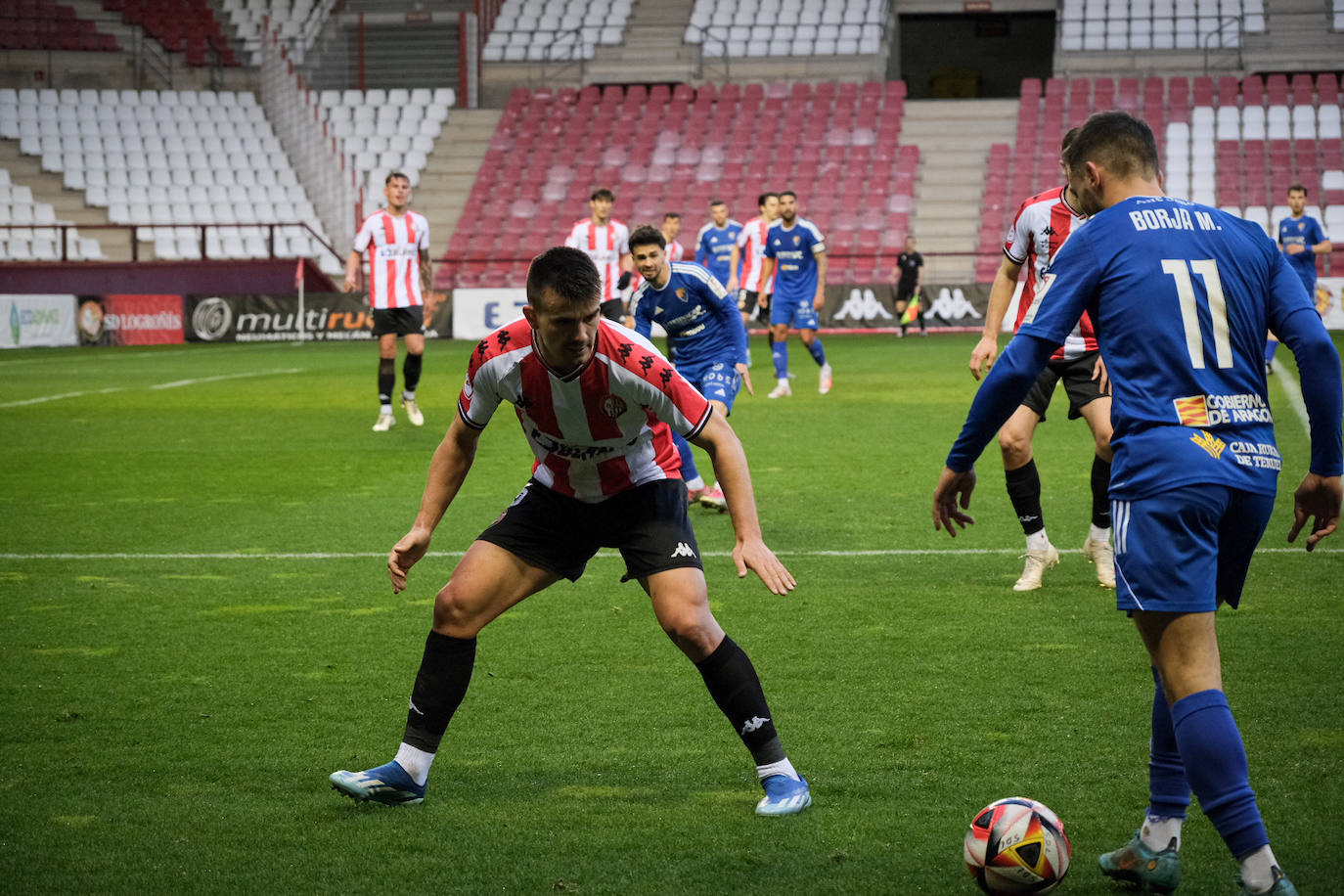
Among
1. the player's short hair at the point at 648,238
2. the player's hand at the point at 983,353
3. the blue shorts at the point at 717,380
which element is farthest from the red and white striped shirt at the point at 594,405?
the blue shorts at the point at 717,380

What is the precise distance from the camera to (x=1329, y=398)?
3.24 metres

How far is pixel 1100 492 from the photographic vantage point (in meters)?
6.94

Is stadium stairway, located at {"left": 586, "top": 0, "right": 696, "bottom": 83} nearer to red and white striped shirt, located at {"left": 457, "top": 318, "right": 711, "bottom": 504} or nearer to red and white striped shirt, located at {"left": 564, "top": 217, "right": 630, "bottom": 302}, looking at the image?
red and white striped shirt, located at {"left": 564, "top": 217, "right": 630, "bottom": 302}

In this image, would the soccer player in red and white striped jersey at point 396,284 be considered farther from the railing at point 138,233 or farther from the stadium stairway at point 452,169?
the stadium stairway at point 452,169

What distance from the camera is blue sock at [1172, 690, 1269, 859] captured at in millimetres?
3113

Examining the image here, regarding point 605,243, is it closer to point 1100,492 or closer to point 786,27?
point 1100,492

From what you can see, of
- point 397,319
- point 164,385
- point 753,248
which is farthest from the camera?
point 753,248

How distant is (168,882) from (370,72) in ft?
126

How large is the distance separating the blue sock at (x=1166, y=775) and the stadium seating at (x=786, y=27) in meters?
35.7

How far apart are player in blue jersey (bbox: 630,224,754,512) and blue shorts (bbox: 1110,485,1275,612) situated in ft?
18.9

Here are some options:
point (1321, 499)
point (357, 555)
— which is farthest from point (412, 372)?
point (1321, 499)

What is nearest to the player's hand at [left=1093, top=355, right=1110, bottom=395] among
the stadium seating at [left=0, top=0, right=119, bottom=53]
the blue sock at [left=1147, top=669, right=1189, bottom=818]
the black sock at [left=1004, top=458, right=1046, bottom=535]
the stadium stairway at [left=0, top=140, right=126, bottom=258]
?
the black sock at [left=1004, top=458, right=1046, bottom=535]

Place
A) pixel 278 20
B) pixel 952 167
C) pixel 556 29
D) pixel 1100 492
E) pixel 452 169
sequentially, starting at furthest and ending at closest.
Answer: pixel 556 29
pixel 278 20
pixel 452 169
pixel 952 167
pixel 1100 492

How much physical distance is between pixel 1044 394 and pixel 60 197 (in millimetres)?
31563
